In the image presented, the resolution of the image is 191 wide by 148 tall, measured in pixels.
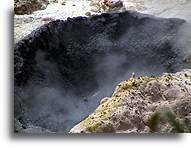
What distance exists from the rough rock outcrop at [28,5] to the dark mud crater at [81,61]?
109mm

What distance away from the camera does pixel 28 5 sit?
2.38m

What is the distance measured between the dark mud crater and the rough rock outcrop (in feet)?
0.36

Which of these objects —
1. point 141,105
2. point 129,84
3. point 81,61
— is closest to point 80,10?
point 81,61

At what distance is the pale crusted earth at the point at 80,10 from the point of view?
2369mm

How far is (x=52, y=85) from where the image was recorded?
2381 millimetres

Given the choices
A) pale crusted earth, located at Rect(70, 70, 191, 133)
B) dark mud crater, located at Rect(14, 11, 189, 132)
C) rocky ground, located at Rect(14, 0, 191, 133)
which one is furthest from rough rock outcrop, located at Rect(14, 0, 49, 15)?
pale crusted earth, located at Rect(70, 70, 191, 133)

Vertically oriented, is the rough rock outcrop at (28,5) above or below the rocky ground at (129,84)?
above

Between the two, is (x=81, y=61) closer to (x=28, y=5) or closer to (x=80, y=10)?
(x=80, y=10)

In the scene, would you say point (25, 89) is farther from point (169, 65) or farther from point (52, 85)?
point (169, 65)

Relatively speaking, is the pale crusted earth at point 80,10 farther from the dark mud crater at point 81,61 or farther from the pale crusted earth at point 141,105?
the pale crusted earth at point 141,105

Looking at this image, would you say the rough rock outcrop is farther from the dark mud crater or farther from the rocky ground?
the dark mud crater

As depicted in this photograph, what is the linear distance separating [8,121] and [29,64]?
309mm

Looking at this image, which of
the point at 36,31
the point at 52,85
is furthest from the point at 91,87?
the point at 36,31

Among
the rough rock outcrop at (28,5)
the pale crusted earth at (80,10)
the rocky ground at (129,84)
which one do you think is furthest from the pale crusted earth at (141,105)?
the rough rock outcrop at (28,5)
